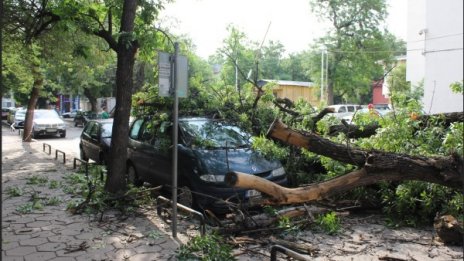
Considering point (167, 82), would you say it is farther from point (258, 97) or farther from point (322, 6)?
point (322, 6)

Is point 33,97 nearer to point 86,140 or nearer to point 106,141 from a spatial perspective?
point 86,140

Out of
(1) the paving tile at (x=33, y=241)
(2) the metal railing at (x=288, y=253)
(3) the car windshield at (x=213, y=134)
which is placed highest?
(3) the car windshield at (x=213, y=134)

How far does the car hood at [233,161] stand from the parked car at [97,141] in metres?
4.61

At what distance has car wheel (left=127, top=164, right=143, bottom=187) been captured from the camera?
8410mm

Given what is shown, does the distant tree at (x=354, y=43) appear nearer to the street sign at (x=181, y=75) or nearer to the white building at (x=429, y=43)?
the white building at (x=429, y=43)

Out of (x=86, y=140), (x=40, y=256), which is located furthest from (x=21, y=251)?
(x=86, y=140)

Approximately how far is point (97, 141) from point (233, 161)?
5.68 meters

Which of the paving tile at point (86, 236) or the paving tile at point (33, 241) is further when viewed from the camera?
the paving tile at point (86, 236)

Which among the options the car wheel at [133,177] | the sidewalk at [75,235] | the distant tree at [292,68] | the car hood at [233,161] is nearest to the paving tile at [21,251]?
the sidewalk at [75,235]

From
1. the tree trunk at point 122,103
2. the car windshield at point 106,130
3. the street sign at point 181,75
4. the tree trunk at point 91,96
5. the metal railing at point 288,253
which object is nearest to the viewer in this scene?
the metal railing at point 288,253

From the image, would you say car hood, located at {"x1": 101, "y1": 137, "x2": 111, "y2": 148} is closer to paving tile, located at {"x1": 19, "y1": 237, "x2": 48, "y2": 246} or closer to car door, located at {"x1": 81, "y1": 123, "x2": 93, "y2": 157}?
car door, located at {"x1": 81, "y1": 123, "x2": 93, "y2": 157}

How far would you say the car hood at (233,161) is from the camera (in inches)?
251

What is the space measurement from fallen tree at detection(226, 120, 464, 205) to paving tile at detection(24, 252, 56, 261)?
2.25 meters

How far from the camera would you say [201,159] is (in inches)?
255
